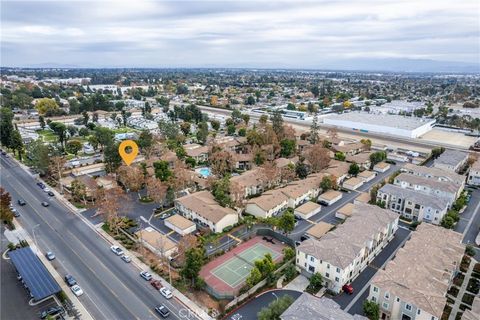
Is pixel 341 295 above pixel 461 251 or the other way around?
the other way around

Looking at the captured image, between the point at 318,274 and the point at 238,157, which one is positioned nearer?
the point at 318,274

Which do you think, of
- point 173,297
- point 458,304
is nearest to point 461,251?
point 458,304

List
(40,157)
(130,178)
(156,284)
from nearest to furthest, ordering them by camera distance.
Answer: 1. (156,284)
2. (130,178)
3. (40,157)

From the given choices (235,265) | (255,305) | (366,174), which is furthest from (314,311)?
(366,174)

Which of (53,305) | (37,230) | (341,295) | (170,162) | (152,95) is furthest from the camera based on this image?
(152,95)

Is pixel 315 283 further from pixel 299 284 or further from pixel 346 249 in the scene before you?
pixel 346 249

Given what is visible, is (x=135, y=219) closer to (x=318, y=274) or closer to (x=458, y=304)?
(x=318, y=274)

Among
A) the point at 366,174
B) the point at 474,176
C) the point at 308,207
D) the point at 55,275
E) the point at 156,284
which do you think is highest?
the point at 474,176

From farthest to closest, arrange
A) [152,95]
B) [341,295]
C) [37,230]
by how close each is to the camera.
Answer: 1. [152,95]
2. [37,230]
3. [341,295]
